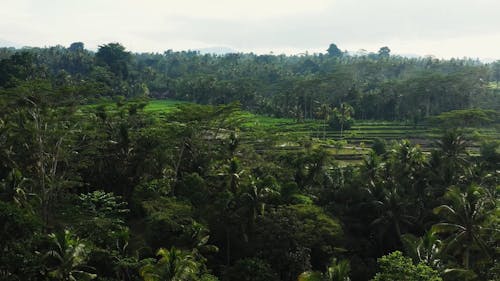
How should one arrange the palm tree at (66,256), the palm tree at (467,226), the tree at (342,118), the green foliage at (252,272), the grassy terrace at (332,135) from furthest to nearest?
1. the tree at (342,118)
2. the grassy terrace at (332,135)
3. the green foliage at (252,272)
4. the palm tree at (467,226)
5. the palm tree at (66,256)

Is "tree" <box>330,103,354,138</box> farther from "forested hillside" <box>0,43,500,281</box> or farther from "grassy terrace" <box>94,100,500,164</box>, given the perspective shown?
"forested hillside" <box>0,43,500,281</box>

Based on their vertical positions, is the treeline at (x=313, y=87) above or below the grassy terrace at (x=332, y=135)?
above

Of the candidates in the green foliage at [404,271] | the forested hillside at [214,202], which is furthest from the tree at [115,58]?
the green foliage at [404,271]

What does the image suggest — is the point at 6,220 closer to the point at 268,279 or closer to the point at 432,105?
the point at 268,279

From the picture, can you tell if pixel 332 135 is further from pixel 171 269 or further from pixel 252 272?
pixel 171 269

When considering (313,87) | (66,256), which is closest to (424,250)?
(66,256)

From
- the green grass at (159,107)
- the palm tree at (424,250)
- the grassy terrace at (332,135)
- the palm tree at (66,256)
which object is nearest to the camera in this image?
the palm tree at (66,256)

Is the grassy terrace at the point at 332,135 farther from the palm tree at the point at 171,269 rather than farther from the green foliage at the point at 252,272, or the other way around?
the palm tree at the point at 171,269

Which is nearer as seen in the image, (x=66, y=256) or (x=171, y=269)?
(x=171, y=269)

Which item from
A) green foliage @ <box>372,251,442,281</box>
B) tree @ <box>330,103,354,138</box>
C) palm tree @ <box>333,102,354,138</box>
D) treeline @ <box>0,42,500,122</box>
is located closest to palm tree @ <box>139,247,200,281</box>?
green foliage @ <box>372,251,442,281</box>
